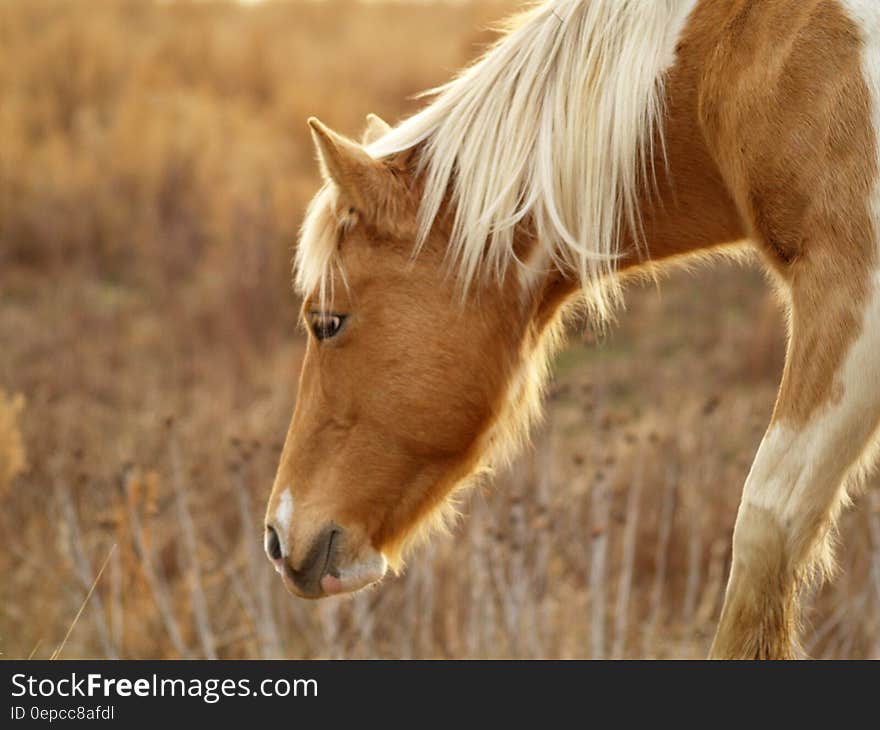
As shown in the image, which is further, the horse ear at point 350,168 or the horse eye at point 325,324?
the horse eye at point 325,324

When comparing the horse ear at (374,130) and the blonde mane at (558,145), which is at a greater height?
the blonde mane at (558,145)

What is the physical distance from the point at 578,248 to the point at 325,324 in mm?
556

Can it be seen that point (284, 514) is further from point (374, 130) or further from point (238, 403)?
point (238, 403)

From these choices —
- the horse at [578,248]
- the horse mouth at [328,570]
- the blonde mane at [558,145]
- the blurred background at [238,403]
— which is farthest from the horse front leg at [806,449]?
the blurred background at [238,403]

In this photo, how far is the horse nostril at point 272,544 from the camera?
8.00 feet

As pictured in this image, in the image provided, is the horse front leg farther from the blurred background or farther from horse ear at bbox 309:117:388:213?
the blurred background

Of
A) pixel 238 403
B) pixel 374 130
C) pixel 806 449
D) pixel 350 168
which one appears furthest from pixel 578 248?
pixel 238 403

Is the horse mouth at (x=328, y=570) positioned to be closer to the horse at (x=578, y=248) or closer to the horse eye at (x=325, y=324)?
the horse at (x=578, y=248)

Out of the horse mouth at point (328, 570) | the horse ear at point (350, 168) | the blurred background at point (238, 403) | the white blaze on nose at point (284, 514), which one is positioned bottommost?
the blurred background at point (238, 403)

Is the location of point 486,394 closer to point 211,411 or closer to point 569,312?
point 569,312

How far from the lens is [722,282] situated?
8984mm

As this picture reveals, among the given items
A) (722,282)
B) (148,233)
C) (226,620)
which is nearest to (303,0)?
(148,233)

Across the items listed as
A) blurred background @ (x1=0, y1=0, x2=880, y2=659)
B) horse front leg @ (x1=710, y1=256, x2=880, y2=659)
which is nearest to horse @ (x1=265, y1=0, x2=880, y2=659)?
horse front leg @ (x1=710, y1=256, x2=880, y2=659)

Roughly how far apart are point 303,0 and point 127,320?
31.4 ft
